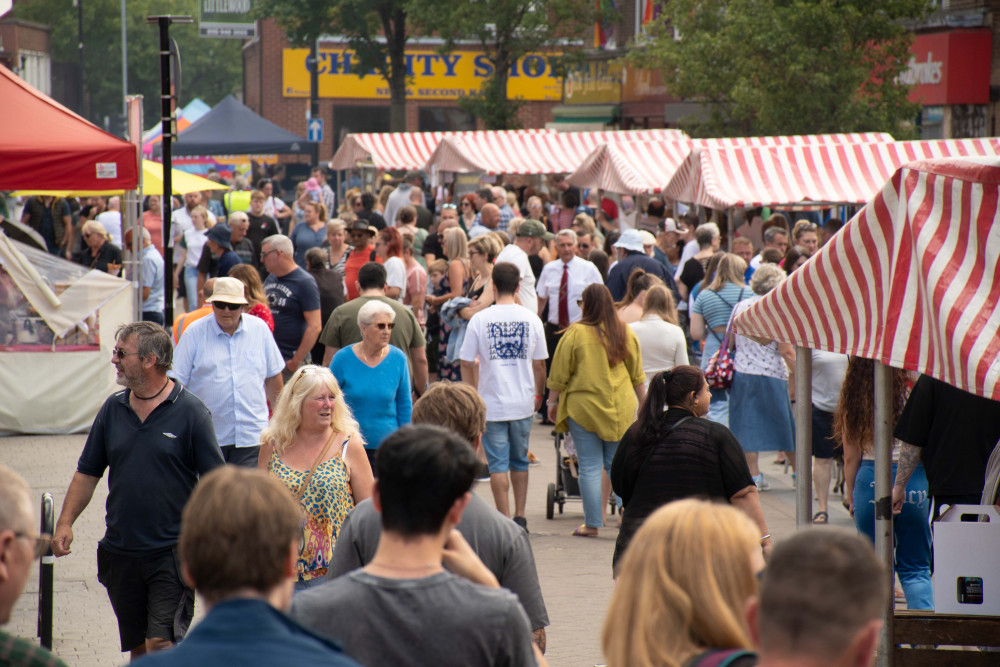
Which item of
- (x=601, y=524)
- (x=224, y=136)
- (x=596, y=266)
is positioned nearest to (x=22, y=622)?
(x=601, y=524)

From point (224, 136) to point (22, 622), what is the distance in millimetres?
26871

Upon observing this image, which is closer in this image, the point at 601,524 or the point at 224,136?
the point at 601,524

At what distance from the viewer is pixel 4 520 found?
254cm

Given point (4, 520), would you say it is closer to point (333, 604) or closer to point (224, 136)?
point (333, 604)

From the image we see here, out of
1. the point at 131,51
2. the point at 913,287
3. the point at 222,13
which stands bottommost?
the point at 913,287

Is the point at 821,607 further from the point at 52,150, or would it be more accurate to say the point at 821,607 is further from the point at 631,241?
the point at 631,241

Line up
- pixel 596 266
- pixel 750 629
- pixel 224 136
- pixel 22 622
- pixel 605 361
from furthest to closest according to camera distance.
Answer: pixel 224 136 → pixel 596 266 → pixel 605 361 → pixel 22 622 → pixel 750 629

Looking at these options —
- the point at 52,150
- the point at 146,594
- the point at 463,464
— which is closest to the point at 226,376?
the point at 146,594

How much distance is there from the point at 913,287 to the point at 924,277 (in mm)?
141

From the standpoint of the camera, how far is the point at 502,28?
38.2 m

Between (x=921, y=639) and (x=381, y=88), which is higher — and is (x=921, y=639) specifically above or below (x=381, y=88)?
below

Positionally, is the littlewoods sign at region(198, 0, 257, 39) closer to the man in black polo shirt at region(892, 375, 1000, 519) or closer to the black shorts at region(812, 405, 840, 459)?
the black shorts at region(812, 405, 840, 459)

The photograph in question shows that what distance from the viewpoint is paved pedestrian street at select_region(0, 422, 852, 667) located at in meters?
→ 6.55

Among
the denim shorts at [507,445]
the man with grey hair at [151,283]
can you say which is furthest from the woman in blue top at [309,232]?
the denim shorts at [507,445]
